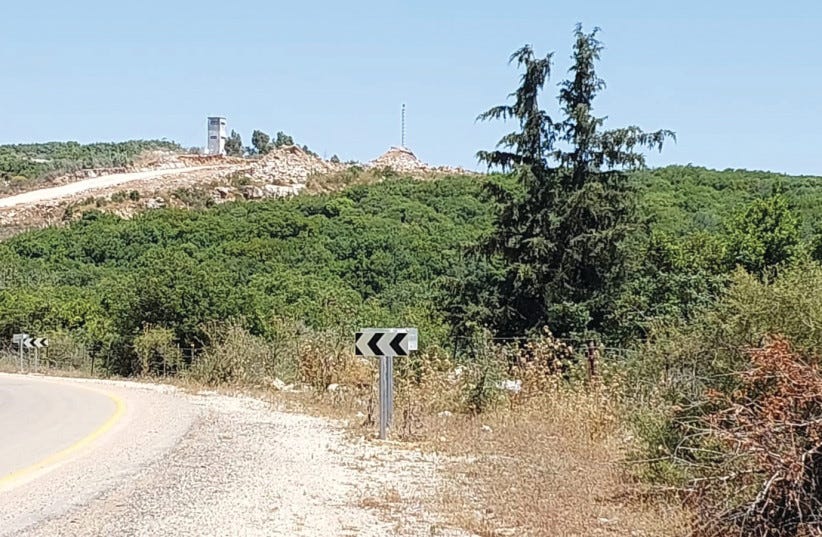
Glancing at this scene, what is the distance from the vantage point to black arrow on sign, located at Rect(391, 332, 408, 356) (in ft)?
45.8

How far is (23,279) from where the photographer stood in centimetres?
6097

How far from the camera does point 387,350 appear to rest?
14.0 m

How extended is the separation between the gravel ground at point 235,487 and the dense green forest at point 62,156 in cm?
9495

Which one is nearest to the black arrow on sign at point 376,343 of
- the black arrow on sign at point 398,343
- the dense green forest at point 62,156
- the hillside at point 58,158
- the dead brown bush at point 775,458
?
the black arrow on sign at point 398,343

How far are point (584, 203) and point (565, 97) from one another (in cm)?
420

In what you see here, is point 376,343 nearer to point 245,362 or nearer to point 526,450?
point 526,450

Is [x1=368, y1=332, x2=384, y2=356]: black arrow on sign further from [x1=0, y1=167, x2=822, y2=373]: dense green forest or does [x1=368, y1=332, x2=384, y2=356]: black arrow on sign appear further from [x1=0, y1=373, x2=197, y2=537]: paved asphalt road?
[x1=0, y1=167, x2=822, y2=373]: dense green forest

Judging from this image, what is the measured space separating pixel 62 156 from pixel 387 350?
421ft

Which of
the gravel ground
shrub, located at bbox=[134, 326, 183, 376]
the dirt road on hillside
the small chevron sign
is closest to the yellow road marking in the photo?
the gravel ground

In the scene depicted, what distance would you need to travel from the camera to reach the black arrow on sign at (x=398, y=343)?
13961mm

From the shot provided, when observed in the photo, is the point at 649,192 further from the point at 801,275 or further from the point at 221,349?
the point at 801,275

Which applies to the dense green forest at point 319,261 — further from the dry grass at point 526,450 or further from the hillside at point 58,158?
the hillside at point 58,158

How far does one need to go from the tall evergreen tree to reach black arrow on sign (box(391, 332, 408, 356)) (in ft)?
50.6

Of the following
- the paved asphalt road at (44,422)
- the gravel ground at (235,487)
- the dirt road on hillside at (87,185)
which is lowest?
the paved asphalt road at (44,422)
